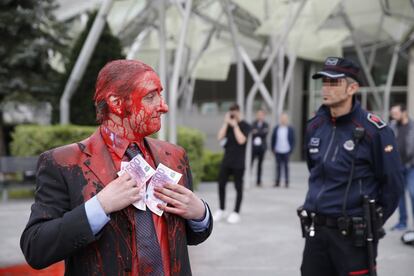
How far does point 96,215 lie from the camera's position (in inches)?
63.1

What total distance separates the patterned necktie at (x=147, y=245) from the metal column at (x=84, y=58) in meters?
10.1

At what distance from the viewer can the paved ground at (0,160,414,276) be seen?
223 inches

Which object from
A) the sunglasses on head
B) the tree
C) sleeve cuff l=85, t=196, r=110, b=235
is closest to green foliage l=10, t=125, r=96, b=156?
the tree

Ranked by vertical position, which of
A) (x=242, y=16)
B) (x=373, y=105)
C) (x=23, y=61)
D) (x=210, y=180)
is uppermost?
(x=242, y=16)

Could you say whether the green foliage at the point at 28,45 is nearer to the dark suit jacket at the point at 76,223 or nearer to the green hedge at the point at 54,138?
the green hedge at the point at 54,138

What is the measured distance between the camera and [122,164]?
169 centimetres

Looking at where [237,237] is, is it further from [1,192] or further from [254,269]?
[1,192]

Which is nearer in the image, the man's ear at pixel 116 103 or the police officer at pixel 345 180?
the man's ear at pixel 116 103

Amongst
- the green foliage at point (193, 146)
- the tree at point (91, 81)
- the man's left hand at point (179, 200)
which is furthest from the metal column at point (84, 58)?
the man's left hand at point (179, 200)

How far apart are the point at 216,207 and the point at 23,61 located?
8.83 metres

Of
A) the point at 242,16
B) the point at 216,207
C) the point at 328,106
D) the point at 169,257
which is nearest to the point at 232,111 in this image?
the point at 216,207

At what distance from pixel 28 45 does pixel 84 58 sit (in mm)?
4565

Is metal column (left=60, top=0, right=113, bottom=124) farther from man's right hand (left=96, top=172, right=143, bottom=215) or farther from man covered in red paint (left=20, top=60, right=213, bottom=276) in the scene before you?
man's right hand (left=96, top=172, right=143, bottom=215)

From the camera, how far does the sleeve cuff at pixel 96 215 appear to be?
5.24 ft
